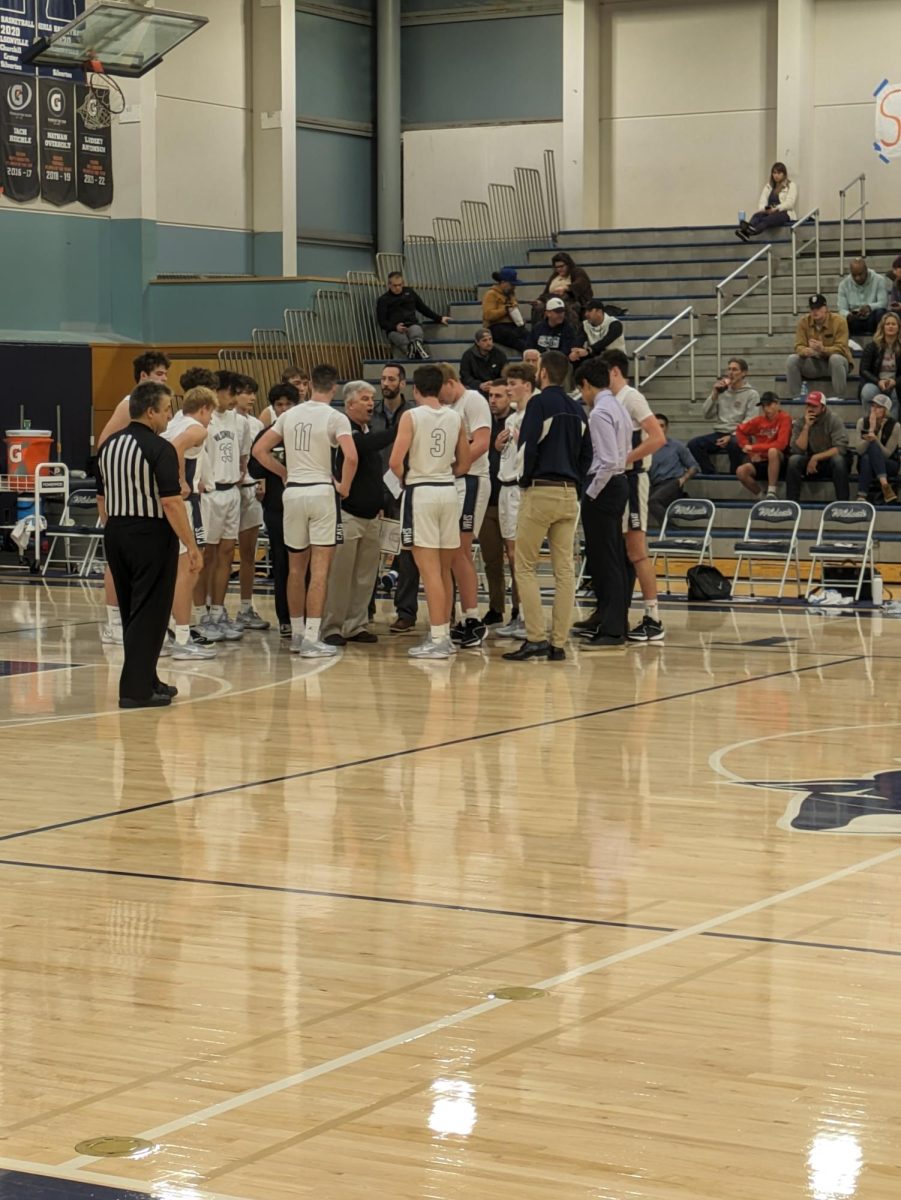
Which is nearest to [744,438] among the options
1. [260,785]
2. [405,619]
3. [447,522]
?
[405,619]

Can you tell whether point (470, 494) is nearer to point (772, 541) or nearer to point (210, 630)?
point (210, 630)

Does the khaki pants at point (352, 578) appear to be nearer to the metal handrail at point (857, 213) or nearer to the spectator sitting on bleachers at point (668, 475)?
the spectator sitting on bleachers at point (668, 475)

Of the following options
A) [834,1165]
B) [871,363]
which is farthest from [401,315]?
[834,1165]

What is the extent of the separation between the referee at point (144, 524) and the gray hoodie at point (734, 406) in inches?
378

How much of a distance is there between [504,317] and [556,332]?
137cm

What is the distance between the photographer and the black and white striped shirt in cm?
953

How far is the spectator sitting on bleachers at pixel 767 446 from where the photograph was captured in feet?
56.7

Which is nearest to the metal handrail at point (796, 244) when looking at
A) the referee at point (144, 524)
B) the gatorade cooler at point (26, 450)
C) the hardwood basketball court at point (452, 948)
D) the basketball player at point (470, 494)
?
the gatorade cooler at point (26, 450)

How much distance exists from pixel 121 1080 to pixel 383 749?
4.53 metres

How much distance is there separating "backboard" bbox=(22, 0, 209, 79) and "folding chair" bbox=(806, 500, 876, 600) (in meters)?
8.38

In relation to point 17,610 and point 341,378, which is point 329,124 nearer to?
point 341,378

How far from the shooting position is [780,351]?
793 inches

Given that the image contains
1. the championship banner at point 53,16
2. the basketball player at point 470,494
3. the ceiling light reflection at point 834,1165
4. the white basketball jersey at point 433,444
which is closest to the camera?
the ceiling light reflection at point 834,1165

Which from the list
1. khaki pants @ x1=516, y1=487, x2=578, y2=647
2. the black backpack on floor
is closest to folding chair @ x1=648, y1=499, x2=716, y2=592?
the black backpack on floor
